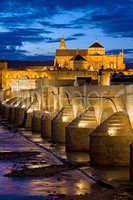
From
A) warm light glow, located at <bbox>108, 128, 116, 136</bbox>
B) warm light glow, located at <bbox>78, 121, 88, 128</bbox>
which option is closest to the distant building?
warm light glow, located at <bbox>78, 121, 88, 128</bbox>

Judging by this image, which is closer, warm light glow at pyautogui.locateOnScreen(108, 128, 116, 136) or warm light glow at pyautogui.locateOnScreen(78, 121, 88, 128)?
warm light glow at pyautogui.locateOnScreen(108, 128, 116, 136)

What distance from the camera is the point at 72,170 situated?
2614cm

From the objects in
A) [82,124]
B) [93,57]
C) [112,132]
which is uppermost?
[93,57]

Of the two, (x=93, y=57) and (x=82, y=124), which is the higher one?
(x=93, y=57)

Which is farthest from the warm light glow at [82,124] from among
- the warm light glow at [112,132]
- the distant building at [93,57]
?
the distant building at [93,57]

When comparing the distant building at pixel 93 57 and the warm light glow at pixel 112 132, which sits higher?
the distant building at pixel 93 57

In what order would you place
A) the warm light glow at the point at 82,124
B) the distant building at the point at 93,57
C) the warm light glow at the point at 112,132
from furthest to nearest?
the distant building at the point at 93,57
the warm light glow at the point at 82,124
the warm light glow at the point at 112,132

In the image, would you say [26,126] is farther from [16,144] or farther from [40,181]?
[40,181]

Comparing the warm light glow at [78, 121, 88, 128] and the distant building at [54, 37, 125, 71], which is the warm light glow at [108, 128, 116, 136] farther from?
the distant building at [54, 37, 125, 71]

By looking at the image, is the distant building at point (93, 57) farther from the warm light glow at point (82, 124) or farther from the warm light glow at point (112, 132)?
the warm light glow at point (112, 132)

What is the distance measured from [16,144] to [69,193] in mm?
19599

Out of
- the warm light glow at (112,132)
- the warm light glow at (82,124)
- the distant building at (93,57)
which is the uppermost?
the distant building at (93,57)

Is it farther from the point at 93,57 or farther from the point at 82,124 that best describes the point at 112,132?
the point at 93,57

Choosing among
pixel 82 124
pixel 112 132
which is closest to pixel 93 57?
pixel 82 124
